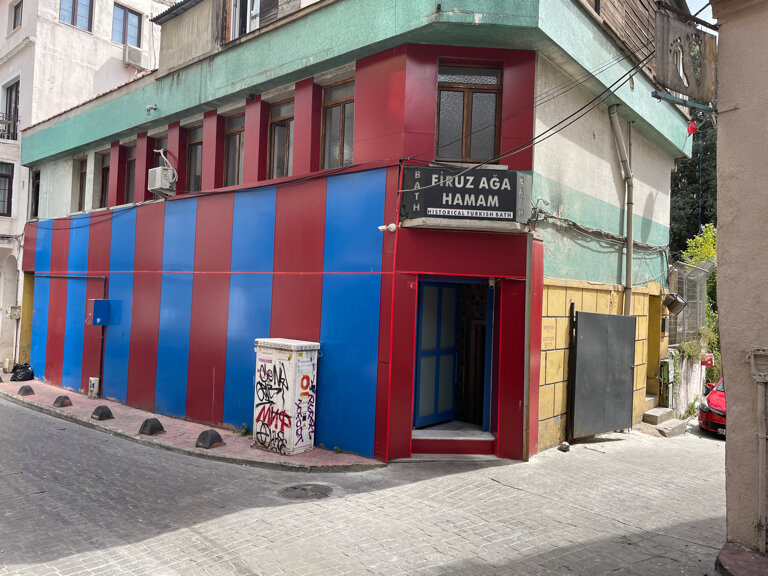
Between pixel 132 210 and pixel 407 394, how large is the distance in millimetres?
9275

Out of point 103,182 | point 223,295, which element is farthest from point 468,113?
point 103,182

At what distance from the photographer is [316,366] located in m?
9.71

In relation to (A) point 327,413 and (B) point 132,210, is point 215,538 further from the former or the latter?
(B) point 132,210

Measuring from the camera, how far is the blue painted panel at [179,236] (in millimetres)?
12516

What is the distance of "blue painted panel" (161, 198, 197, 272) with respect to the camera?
12.5m

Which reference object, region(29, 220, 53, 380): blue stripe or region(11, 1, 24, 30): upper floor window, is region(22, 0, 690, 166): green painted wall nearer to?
region(29, 220, 53, 380): blue stripe

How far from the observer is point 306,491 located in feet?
25.1

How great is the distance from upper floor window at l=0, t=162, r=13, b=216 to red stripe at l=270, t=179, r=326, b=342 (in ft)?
45.8

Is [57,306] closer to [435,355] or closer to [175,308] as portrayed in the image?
[175,308]

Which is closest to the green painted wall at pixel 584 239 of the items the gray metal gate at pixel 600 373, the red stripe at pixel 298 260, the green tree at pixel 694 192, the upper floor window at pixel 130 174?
the gray metal gate at pixel 600 373

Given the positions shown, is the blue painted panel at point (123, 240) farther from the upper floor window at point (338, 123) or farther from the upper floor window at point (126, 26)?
the upper floor window at point (126, 26)

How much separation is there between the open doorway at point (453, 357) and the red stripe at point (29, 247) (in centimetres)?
1460

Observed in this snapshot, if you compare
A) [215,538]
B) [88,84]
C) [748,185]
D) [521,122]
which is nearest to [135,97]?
[88,84]

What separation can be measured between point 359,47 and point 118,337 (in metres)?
9.60
